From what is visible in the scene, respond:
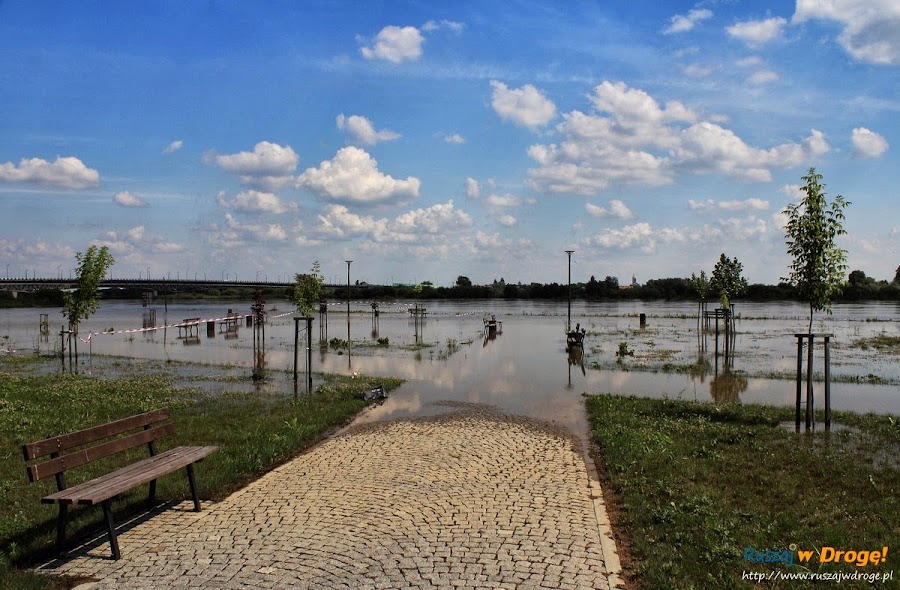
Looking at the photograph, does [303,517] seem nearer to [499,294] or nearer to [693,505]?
[693,505]

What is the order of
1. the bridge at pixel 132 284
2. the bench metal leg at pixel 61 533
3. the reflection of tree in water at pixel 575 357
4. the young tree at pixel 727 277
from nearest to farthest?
1. the bench metal leg at pixel 61 533
2. the reflection of tree in water at pixel 575 357
3. the young tree at pixel 727 277
4. the bridge at pixel 132 284

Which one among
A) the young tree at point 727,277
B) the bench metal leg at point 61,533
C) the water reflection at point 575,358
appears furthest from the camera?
the young tree at point 727,277

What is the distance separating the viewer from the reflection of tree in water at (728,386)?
1773 cm

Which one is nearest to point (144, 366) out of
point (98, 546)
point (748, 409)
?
point (98, 546)

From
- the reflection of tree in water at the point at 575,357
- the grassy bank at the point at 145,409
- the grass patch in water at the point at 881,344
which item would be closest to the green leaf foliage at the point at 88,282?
the grassy bank at the point at 145,409

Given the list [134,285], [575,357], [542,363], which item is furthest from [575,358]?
[134,285]

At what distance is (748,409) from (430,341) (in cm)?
2350

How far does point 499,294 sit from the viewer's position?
177625mm

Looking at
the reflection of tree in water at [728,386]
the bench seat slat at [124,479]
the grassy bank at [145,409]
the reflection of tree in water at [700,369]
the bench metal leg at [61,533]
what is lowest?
the reflection of tree in water at [728,386]

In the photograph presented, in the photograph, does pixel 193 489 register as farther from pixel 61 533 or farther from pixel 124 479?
pixel 61 533

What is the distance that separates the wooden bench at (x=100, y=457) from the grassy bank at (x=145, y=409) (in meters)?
0.53

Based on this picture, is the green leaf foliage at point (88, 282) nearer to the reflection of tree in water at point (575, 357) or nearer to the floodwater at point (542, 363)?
the floodwater at point (542, 363)

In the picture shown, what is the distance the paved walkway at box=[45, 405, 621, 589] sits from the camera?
5738 millimetres

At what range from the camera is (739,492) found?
8273 mm
